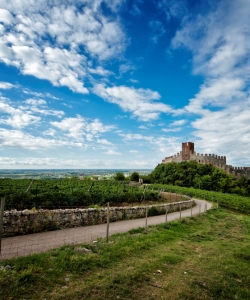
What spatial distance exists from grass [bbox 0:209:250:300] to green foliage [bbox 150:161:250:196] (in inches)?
1915

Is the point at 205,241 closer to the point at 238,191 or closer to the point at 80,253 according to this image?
the point at 80,253

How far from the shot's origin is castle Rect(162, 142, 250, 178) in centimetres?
5816

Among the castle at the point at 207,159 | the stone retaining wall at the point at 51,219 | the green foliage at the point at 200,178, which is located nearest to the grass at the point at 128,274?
the stone retaining wall at the point at 51,219

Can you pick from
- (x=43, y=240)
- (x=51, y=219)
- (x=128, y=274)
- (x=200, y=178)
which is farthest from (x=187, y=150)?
(x=128, y=274)

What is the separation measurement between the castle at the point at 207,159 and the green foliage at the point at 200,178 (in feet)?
9.70

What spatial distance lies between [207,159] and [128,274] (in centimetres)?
6410

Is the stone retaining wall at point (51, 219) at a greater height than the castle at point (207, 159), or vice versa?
the castle at point (207, 159)

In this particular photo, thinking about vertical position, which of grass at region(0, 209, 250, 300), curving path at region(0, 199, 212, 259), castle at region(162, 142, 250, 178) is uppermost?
castle at region(162, 142, 250, 178)

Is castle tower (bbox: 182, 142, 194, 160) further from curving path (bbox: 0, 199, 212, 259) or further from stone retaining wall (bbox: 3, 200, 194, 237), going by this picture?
curving path (bbox: 0, 199, 212, 259)

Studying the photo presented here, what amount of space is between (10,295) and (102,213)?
9.12m

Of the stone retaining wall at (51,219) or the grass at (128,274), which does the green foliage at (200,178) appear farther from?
the grass at (128,274)

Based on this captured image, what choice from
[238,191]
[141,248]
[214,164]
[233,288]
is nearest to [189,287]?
[233,288]

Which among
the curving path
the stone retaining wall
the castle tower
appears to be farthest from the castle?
the curving path

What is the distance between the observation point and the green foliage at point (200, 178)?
51531 mm
